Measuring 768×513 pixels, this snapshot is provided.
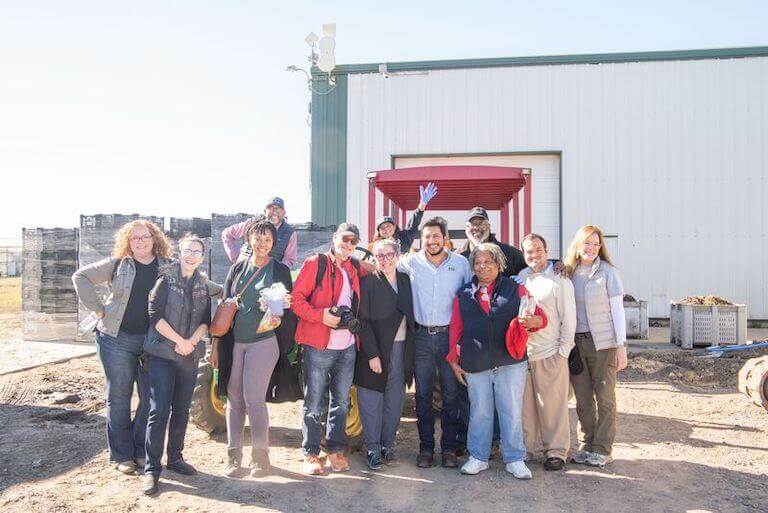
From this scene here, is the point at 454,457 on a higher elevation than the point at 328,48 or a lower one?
lower

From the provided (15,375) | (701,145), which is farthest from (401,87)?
(15,375)

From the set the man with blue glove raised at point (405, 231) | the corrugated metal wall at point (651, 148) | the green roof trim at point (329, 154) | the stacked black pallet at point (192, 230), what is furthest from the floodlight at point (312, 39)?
the man with blue glove raised at point (405, 231)

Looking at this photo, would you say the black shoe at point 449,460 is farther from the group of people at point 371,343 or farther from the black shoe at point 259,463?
the black shoe at point 259,463

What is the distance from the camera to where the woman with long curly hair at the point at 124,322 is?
4.14m

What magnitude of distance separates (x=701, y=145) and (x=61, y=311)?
43.5ft

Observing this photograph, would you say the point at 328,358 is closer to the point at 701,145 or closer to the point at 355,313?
the point at 355,313

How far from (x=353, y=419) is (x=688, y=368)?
560 centimetres

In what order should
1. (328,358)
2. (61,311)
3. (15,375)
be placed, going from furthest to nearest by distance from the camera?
(61,311) → (15,375) → (328,358)

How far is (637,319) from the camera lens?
1041cm

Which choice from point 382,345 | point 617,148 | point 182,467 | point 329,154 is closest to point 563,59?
point 617,148

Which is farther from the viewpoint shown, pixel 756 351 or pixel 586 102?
pixel 586 102

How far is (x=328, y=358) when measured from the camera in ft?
14.0

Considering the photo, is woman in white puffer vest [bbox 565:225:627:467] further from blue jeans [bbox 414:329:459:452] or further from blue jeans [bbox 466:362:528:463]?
blue jeans [bbox 414:329:459:452]

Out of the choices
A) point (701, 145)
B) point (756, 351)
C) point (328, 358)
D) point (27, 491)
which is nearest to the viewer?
point (27, 491)
